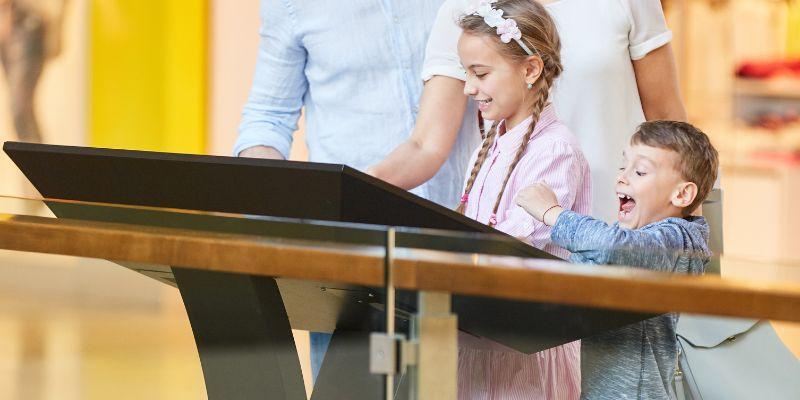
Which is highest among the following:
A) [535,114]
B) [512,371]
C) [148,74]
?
[148,74]

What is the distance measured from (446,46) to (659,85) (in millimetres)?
381

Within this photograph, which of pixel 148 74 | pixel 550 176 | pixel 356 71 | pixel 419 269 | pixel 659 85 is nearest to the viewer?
pixel 419 269

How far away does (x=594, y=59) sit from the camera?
2135 mm

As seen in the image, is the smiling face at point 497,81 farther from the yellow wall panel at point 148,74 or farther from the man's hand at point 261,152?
A: the yellow wall panel at point 148,74

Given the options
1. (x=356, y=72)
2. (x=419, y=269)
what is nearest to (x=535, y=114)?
(x=356, y=72)

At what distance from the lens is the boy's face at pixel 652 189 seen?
5.86 ft

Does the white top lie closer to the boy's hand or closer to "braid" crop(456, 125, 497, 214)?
"braid" crop(456, 125, 497, 214)

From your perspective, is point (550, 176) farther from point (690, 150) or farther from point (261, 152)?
point (261, 152)

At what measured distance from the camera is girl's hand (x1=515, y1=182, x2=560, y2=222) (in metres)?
1.80

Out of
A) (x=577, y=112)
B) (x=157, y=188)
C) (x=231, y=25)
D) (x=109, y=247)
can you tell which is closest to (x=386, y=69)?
(x=577, y=112)

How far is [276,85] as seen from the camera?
257cm

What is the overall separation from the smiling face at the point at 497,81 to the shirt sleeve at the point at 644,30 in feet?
0.74

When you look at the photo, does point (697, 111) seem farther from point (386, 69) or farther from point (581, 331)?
point (581, 331)

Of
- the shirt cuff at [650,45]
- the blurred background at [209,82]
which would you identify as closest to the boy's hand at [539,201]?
the shirt cuff at [650,45]
